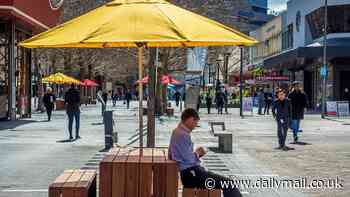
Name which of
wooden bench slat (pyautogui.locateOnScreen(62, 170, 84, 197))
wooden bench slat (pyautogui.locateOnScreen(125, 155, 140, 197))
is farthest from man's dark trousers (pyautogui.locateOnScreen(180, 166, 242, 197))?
wooden bench slat (pyautogui.locateOnScreen(62, 170, 84, 197))

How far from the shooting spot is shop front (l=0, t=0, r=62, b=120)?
99.8 ft

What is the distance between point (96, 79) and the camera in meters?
95.4

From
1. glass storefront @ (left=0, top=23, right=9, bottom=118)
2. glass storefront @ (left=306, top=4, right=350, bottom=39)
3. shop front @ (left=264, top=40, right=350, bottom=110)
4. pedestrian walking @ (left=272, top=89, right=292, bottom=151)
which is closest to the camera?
pedestrian walking @ (left=272, top=89, right=292, bottom=151)

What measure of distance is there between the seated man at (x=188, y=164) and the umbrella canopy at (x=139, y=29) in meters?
0.95

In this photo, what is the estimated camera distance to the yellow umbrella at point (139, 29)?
7.29 meters

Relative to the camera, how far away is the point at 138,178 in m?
7.23

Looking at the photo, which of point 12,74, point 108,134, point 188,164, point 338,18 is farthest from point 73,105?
point 338,18

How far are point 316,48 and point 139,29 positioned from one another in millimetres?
42077

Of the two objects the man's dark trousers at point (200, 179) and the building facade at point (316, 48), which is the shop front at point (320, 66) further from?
the man's dark trousers at point (200, 179)

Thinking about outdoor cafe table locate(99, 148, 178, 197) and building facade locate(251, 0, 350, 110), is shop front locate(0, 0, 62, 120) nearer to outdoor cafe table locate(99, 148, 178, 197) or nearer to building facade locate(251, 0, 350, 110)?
building facade locate(251, 0, 350, 110)

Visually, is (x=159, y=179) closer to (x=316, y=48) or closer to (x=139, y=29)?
(x=139, y=29)

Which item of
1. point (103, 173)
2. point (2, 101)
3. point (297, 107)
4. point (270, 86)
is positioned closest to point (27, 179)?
point (103, 173)

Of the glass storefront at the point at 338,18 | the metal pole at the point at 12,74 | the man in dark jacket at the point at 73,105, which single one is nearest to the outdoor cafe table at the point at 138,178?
the man in dark jacket at the point at 73,105

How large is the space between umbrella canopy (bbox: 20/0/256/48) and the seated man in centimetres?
95
